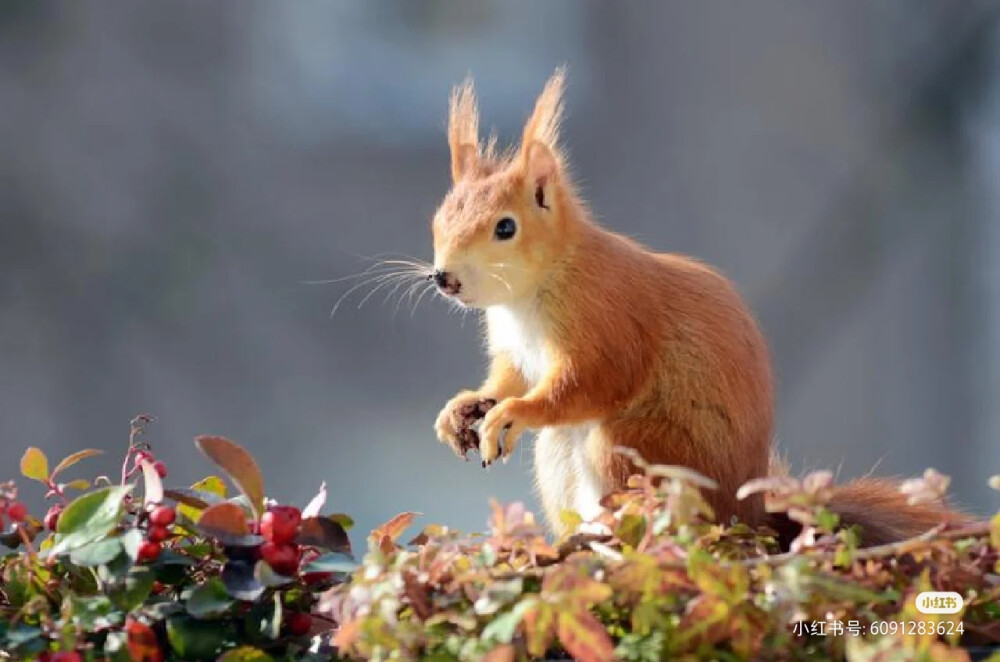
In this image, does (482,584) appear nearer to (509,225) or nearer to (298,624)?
(298,624)

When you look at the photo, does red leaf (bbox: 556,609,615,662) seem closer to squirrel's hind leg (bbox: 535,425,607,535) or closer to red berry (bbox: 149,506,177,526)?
red berry (bbox: 149,506,177,526)

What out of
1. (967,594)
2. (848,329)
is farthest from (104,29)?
(967,594)

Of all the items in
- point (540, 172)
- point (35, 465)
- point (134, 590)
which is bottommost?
point (134, 590)

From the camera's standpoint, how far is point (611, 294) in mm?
1223

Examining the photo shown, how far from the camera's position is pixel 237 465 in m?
0.91

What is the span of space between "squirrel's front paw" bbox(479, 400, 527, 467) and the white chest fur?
0.29ft

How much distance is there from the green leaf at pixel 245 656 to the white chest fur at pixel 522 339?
473mm

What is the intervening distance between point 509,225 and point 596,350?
14 cm

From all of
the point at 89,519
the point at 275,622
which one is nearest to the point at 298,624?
the point at 275,622

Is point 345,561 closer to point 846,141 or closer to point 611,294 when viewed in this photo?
point 611,294

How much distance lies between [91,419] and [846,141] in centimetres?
137

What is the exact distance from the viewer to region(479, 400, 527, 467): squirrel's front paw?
3.73ft

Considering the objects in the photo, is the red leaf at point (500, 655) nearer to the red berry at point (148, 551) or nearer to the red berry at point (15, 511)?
the red berry at point (148, 551)

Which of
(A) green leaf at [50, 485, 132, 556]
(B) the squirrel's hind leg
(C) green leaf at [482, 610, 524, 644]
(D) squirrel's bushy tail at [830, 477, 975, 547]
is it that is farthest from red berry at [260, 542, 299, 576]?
(D) squirrel's bushy tail at [830, 477, 975, 547]
